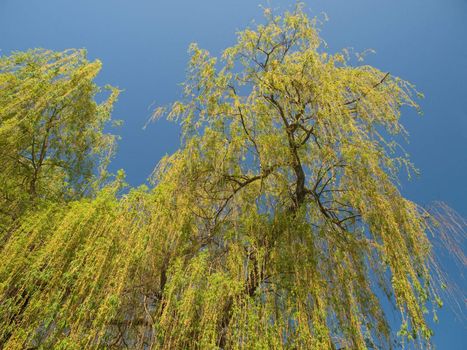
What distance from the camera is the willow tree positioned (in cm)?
441

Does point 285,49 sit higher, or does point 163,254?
point 285,49

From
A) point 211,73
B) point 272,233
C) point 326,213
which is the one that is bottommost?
point 272,233

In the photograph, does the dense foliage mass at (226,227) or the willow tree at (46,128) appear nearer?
the dense foliage mass at (226,227)

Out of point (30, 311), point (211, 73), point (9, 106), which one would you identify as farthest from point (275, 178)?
point (9, 106)

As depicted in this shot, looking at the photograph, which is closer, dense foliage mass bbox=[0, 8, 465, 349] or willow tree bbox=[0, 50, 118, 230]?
dense foliage mass bbox=[0, 8, 465, 349]

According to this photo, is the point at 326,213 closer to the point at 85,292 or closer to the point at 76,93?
the point at 85,292

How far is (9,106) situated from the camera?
14.4ft

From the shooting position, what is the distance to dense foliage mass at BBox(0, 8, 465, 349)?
3051 millimetres

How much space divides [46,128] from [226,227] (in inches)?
121

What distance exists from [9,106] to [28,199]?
48.7 inches

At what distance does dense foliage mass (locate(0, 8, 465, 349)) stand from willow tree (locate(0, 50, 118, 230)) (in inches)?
1.0

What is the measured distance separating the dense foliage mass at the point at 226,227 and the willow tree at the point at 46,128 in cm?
3

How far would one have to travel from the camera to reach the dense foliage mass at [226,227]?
305cm

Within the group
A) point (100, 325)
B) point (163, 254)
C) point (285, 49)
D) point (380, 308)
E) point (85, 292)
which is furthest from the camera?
point (285, 49)
